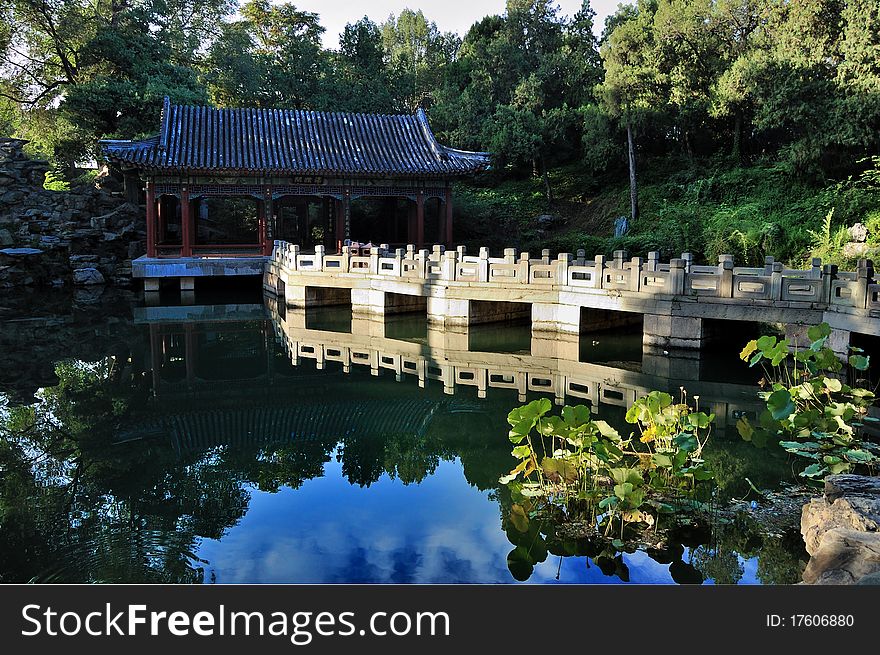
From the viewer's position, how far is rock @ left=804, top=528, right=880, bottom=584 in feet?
17.0

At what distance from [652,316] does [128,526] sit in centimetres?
1084

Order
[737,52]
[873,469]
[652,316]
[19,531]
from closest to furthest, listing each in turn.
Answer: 1. [19,531]
2. [873,469]
3. [652,316]
4. [737,52]

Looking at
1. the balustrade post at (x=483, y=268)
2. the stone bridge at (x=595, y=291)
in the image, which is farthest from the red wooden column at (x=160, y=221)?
the balustrade post at (x=483, y=268)

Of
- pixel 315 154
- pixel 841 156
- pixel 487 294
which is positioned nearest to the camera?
pixel 487 294

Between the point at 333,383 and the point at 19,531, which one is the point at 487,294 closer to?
the point at 333,383

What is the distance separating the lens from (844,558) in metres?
5.41

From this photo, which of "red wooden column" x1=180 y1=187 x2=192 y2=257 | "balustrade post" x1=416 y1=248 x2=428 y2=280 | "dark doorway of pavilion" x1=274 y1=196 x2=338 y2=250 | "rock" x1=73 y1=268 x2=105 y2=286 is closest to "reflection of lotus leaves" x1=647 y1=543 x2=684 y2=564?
"balustrade post" x1=416 y1=248 x2=428 y2=280

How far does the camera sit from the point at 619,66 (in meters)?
27.2

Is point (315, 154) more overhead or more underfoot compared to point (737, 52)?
more underfoot

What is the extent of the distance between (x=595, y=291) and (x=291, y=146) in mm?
13467

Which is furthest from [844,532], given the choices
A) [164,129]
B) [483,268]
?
[164,129]

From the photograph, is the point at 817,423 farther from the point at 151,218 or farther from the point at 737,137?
the point at 737,137

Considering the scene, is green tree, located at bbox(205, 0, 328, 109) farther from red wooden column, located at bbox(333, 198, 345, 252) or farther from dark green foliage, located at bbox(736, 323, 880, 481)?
dark green foliage, located at bbox(736, 323, 880, 481)

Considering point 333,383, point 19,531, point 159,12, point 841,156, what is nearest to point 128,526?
point 19,531
